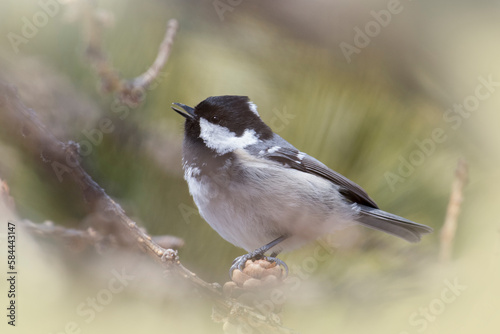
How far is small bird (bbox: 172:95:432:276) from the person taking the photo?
0.73 meters

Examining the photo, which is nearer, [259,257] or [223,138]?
[259,257]

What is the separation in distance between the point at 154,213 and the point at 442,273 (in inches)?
17.6

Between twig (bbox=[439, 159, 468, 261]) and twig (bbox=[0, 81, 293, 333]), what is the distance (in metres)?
0.27

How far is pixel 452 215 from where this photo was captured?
588mm

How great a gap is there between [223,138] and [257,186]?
138 mm

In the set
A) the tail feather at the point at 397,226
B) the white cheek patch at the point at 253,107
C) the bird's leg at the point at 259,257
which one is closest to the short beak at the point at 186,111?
the white cheek patch at the point at 253,107

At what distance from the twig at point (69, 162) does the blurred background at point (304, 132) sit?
1.2 inches

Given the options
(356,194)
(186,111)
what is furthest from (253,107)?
(356,194)

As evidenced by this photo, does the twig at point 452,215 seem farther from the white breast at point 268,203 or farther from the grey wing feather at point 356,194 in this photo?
the white breast at point 268,203

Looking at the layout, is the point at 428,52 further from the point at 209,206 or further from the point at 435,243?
the point at 209,206

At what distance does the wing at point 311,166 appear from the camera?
683mm

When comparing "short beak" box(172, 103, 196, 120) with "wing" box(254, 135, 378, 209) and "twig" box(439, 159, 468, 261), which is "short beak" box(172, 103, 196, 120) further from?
"twig" box(439, 159, 468, 261)

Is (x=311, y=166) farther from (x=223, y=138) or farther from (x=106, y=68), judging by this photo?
(x=106, y=68)

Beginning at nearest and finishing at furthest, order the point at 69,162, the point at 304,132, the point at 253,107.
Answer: the point at 69,162 < the point at 304,132 < the point at 253,107
